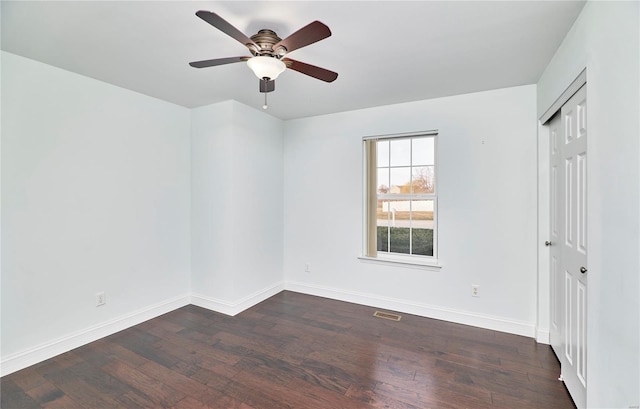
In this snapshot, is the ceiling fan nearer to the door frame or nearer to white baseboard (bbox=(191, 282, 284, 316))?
the door frame

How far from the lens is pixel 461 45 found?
214 centimetres

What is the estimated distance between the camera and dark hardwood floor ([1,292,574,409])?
1.97 metres

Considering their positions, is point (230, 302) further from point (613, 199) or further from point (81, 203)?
point (613, 199)

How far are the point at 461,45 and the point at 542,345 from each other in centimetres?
276

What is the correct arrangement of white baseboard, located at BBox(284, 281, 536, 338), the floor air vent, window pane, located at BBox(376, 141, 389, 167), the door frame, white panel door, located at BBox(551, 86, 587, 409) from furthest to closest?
window pane, located at BBox(376, 141, 389, 167), the floor air vent, white baseboard, located at BBox(284, 281, 536, 338), the door frame, white panel door, located at BBox(551, 86, 587, 409)

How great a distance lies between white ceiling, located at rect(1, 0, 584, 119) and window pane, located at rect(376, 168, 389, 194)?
1.00m

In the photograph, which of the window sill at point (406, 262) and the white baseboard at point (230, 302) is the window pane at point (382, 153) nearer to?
the window sill at point (406, 262)

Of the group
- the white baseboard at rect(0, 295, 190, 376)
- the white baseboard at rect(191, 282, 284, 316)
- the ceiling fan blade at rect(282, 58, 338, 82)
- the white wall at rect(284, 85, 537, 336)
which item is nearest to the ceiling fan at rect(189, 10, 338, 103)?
the ceiling fan blade at rect(282, 58, 338, 82)

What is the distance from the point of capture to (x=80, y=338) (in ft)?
8.73

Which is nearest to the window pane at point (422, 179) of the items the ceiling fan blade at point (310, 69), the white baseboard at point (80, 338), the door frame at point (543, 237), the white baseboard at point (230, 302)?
the door frame at point (543, 237)

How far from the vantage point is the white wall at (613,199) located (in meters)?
1.19

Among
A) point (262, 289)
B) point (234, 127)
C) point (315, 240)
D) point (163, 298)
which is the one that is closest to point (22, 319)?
point (163, 298)

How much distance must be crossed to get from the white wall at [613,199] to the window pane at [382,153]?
2.10 meters

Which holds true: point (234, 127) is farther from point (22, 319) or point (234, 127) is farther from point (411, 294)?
point (411, 294)
